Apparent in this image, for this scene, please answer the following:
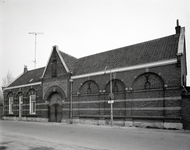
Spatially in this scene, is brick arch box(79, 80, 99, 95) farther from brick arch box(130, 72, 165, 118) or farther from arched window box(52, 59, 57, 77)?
arched window box(52, 59, 57, 77)

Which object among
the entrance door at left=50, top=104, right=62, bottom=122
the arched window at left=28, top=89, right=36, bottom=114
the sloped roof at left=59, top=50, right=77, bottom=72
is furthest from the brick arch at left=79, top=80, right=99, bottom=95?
the arched window at left=28, top=89, right=36, bottom=114

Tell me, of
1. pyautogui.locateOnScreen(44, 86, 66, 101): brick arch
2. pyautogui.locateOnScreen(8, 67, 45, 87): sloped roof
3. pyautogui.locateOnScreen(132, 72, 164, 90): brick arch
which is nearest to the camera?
pyautogui.locateOnScreen(132, 72, 164, 90): brick arch

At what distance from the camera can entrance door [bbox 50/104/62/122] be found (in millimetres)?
23278

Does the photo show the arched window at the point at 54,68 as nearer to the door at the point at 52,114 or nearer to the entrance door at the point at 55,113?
the entrance door at the point at 55,113

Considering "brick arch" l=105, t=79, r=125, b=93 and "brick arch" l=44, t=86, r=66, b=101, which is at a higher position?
"brick arch" l=105, t=79, r=125, b=93

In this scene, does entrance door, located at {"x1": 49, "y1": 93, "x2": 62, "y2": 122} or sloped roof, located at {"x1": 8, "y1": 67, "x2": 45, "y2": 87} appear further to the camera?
sloped roof, located at {"x1": 8, "y1": 67, "x2": 45, "y2": 87}

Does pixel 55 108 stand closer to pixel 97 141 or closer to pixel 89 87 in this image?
pixel 89 87

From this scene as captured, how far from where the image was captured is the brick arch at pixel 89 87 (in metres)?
20.3

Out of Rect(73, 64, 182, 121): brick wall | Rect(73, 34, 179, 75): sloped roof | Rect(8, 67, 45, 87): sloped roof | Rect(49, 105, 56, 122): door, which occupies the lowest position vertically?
Rect(49, 105, 56, 122): door

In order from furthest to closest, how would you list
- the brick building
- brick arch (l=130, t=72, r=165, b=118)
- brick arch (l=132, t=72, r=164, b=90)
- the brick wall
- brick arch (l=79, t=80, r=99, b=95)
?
1. brick arch (l=79, t=80, r=99, b=95)
2. brick arch (l=132, t=72, r=164, b=90)
3. brick arch (l=130, t=72, r=165, b=118)
4. the brick building
5. the brick wall

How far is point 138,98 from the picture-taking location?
17.0 metres

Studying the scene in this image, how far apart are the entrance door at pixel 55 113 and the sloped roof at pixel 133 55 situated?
536 centimetres

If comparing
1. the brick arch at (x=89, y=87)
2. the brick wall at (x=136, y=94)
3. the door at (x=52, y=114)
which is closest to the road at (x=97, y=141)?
the brick wall at (x=136, y=94)

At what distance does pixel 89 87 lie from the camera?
2077cm
